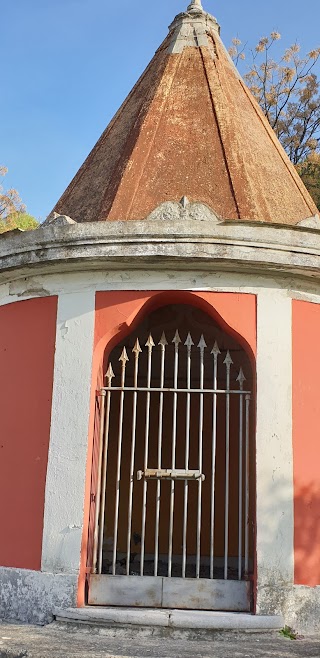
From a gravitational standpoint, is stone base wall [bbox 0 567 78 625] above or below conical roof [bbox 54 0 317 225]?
below

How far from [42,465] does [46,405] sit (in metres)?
0.46

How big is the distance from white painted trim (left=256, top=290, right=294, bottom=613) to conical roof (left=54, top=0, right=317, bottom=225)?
979mm

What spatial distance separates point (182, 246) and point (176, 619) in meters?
2.66

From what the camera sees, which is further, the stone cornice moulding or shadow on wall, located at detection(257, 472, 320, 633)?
the stone cornice moulding

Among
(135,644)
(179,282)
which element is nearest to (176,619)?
(135,644)

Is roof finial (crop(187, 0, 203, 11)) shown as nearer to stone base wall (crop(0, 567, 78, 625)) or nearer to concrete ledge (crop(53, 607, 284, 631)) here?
stone base wall (crop(0, 567, 78, 625))

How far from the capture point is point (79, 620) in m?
5.07

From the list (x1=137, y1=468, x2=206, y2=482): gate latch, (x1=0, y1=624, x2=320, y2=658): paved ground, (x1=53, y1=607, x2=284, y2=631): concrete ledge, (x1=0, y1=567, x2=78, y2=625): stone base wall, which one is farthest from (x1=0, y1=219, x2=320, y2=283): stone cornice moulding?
(x1=0, y1=624, x2=320, y2=658): paved ground

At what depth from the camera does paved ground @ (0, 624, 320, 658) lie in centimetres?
434

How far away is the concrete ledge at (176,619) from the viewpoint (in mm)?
4973

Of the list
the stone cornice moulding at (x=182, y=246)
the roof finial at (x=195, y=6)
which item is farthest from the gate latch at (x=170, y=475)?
the roof finial at (x=195, y=6)

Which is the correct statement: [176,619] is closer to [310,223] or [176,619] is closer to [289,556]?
[289,556]

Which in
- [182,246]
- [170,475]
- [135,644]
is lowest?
[135,644]

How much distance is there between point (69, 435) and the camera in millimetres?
5531
